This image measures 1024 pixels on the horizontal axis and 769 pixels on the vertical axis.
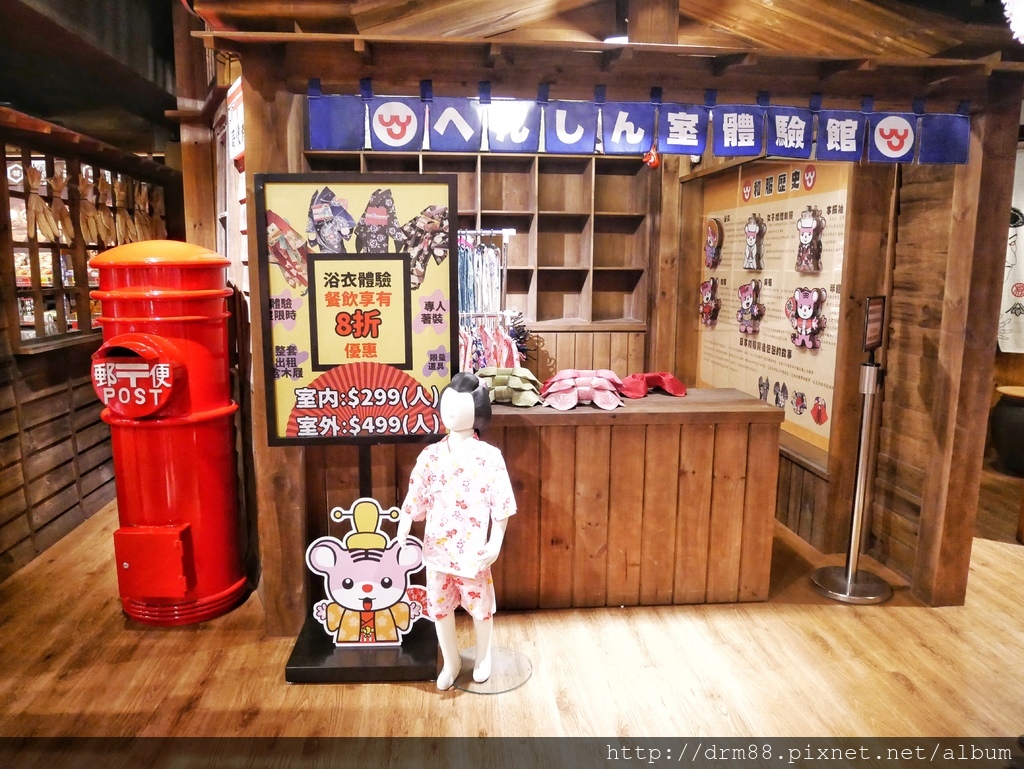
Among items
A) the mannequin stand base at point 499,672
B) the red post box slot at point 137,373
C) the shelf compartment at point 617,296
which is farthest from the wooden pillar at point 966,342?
the red post box slot at point 137,373

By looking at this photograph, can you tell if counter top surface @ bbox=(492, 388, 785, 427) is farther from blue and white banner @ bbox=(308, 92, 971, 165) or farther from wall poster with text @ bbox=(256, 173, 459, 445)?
blue and white banner @ bbox=(308, 92, 971, 165)

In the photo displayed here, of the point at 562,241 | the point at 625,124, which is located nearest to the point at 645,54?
the point at 625,124

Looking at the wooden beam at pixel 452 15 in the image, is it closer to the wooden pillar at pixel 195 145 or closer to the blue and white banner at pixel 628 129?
the blue and white banner at pixel 628 129

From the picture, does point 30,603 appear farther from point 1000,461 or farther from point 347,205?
point 1000,461

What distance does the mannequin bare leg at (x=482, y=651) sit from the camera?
2.63m

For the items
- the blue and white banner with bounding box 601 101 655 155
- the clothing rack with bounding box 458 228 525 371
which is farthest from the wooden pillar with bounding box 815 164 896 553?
the clothing rack with bounding box 458 228 525 371

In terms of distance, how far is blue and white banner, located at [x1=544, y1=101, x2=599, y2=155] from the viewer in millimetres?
2838

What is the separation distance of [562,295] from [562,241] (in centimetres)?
43

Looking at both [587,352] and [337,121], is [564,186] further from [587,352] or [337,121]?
[337,121]

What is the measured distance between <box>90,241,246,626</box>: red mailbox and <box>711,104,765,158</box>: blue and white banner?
2.16 meters

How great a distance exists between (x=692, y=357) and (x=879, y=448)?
1.97 metres

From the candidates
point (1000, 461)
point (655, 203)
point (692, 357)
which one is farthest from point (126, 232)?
point (1000, 461)

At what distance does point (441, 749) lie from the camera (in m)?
2.30

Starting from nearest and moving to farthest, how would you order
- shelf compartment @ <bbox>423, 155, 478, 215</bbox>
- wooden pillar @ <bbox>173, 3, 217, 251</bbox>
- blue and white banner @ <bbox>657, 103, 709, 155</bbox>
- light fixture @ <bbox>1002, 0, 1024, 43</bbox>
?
light fixture @ <bbox>1002, 0, 1024, 43</bbox> → blue and white banner @ <bbox>657, 103, 709, 155</bbox> → wooden pillar @ <bbox>173, 3, 217, 251</bbox> → shelf compartment @ <bbox>423, 155, 478, 215</bbox>
